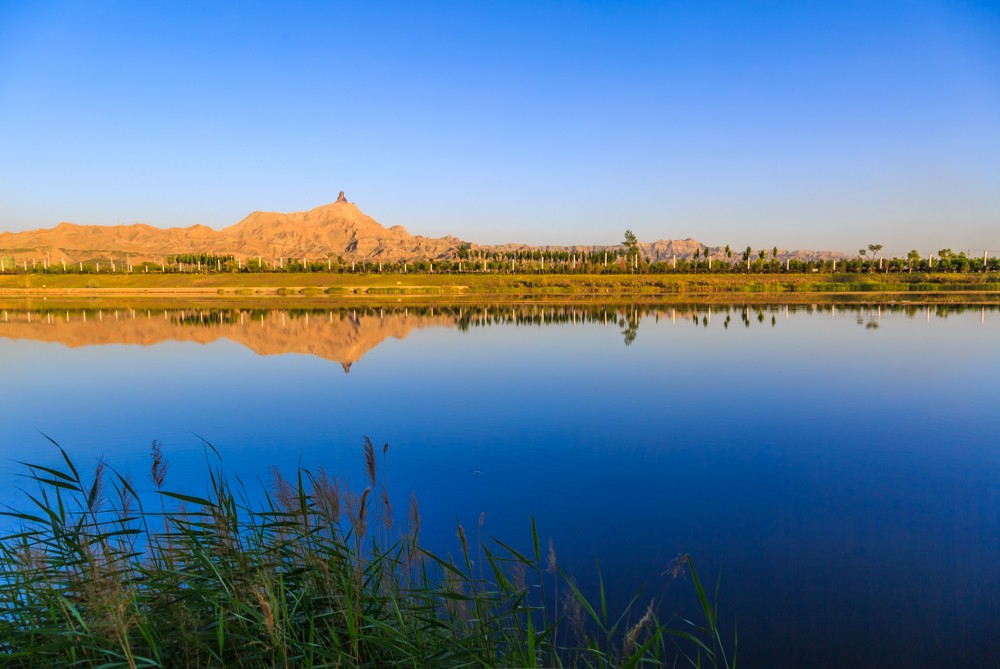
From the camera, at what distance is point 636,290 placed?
79.4m

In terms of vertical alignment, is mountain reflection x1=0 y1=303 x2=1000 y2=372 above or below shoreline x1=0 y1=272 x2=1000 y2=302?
below

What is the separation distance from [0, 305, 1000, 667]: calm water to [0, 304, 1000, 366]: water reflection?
854 mm

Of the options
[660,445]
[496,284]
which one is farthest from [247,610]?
[496,284]

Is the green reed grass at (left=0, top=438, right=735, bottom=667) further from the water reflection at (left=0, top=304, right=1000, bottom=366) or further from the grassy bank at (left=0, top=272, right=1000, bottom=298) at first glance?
the grassy bank at (left=0, top=272, right=1000, bottom=298)

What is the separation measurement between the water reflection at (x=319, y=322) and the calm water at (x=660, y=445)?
2.80 feet

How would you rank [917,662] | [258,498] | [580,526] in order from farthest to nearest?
[258,498], [580,526], [917,662]

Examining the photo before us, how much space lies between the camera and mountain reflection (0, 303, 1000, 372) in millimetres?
26375

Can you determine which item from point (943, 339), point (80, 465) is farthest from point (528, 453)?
point (943, 339)

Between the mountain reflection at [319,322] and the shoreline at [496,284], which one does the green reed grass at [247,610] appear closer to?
the mountain reflection at [319,322]

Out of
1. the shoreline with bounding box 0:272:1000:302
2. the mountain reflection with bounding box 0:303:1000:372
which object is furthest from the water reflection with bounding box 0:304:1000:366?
the shoreline with bounding box 0:272:1000:302

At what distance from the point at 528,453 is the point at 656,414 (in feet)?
13.0

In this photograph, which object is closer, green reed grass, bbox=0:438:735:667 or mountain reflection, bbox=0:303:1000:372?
green reed grass, bbox=0:438:735:667

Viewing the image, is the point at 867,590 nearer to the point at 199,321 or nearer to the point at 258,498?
the point at 258,498

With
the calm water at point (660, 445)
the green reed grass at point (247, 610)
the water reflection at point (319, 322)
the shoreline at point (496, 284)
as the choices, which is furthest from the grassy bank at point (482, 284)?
the green reed grass at point (247, 610)
